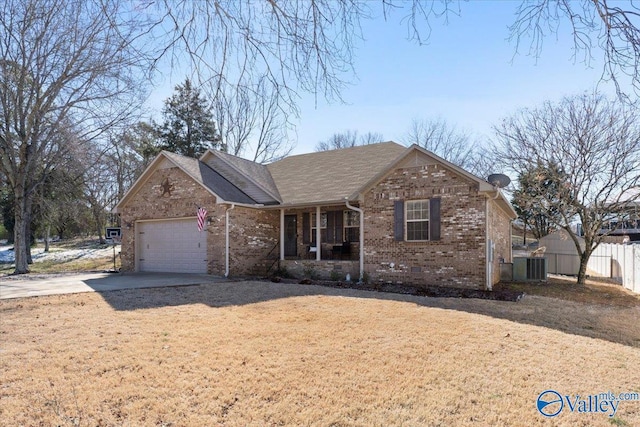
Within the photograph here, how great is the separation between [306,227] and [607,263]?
15.0 meters

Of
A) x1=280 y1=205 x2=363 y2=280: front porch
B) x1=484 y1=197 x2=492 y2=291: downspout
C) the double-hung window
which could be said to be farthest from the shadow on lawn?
the double-hung window

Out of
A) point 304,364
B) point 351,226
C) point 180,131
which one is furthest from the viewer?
point 180,131

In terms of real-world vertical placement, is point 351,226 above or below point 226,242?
above

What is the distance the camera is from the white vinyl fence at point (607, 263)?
47.3ft

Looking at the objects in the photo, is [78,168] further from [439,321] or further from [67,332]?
[439,321]

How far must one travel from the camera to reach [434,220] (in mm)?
12281

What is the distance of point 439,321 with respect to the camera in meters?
7.18

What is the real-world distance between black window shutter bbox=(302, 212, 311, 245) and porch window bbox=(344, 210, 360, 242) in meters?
1.74

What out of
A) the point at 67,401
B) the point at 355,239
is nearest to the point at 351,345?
the point at 67,401

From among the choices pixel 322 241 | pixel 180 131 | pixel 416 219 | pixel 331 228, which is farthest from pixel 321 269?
pixel 180 131

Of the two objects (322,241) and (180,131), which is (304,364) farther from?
(180,131)

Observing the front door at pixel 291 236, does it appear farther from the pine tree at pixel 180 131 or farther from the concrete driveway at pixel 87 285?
the pine tree at pixel 180 131

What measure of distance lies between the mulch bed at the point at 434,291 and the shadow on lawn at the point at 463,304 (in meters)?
0.48

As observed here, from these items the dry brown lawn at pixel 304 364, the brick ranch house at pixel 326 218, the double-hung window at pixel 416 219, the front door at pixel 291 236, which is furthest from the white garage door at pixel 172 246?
the double-hung window at pixel 416 219
